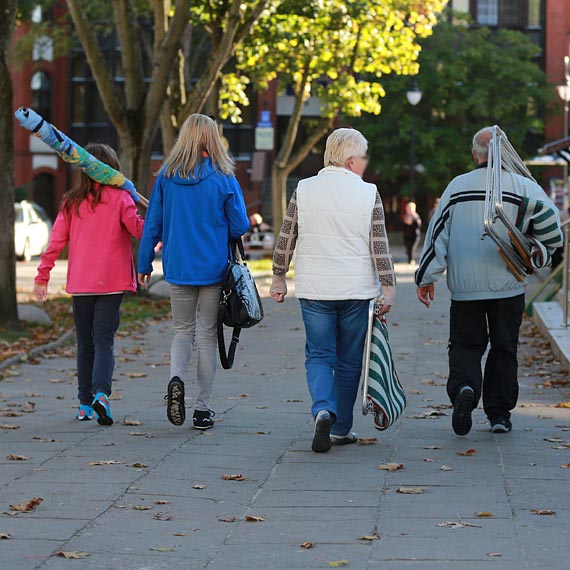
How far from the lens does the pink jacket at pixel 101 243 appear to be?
9.12m

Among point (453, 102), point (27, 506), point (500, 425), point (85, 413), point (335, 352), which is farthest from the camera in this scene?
point (453, 102)

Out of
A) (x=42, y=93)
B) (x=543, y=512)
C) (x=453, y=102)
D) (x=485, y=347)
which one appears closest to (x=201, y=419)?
(x=485, y=347)

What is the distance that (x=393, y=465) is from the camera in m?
7.54

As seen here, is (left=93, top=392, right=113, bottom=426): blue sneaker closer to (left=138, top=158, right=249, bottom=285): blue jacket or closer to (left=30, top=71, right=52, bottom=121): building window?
(left=138, top=158, right=249, bottom=285): blue jacket

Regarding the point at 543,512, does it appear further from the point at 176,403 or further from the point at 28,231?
the point at 28,231

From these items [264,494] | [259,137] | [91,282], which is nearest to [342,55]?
[259,137]

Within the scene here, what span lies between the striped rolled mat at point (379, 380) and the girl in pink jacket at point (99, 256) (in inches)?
73.9

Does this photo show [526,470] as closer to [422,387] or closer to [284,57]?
[422,387]

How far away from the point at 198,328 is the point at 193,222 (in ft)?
2.31

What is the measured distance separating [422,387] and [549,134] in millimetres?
55063

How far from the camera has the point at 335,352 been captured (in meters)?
8.24

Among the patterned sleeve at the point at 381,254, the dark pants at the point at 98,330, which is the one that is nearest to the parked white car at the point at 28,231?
the dark pants at the point at 98,330

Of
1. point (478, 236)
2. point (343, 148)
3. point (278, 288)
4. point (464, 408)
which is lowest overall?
point (464, 408)

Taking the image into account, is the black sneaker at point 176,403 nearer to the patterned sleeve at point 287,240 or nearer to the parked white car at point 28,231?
the patterned sleeve at point 287,240
